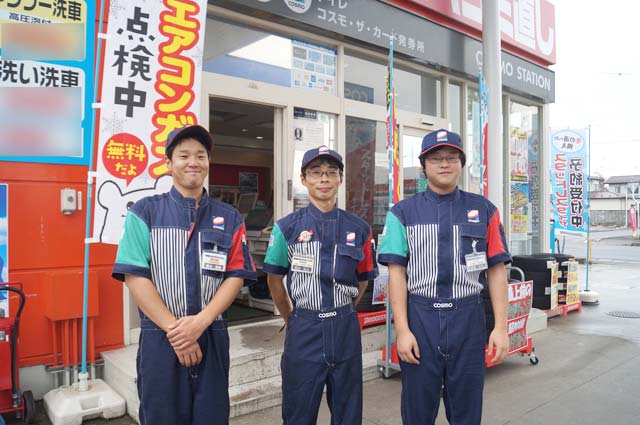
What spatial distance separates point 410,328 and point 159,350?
1204 millimetres

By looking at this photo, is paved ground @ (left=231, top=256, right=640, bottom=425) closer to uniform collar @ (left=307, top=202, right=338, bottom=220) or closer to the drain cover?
the drain cover

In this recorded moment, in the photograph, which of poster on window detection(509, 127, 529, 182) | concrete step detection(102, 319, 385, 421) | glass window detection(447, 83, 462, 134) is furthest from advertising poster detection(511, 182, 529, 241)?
concrete step detection(102, 319, 385, 421)

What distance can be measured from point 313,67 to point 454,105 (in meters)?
3.03

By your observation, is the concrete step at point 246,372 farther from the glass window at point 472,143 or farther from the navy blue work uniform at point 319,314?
the glass window at point 472,143

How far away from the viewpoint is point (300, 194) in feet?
17.7

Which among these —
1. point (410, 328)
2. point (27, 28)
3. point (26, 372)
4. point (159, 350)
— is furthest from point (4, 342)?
point (410, 328)

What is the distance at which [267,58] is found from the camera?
16.8 ft

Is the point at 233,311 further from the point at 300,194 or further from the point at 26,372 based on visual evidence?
the point at 26,372

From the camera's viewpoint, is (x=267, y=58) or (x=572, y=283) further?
(x=572, y=283)

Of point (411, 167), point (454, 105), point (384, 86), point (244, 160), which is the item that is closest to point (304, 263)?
point (384, 86)

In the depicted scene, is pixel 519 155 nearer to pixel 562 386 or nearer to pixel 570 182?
pixel 570 182

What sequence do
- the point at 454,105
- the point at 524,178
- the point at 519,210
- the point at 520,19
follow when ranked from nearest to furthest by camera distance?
the point at 454,105, the point at 520,19, the point at 519,210, the point at 524,178

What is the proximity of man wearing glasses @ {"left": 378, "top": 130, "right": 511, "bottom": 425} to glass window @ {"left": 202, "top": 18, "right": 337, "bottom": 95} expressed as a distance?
9.93 feet

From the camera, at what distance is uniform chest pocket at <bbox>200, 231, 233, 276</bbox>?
2.12 metres
